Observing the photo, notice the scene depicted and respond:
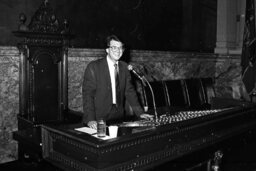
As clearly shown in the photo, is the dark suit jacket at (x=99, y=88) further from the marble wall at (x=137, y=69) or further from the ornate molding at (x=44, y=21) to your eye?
the marble wall at (x=137, y=69)

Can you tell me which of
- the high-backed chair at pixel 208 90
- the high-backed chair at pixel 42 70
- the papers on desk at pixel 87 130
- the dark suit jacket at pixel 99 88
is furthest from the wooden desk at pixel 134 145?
the high-backed chair at pixel 208 90

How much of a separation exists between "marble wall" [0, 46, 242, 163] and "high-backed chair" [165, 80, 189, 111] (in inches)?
17.3

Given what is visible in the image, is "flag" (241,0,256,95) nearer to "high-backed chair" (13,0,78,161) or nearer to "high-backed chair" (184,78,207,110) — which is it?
"high-backed chair" (184,78,207,110)

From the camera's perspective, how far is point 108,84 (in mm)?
3219

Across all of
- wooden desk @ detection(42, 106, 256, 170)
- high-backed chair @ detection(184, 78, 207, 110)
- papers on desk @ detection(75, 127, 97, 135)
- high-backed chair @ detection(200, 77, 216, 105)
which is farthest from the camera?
high-backed chair @ detection(200, 77, 216, 105)

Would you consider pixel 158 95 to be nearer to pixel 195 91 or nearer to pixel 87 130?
pixel 195 91

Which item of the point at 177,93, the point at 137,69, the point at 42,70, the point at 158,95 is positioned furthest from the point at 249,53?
the point at 42,70

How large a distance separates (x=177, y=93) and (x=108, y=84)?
2.37 metres

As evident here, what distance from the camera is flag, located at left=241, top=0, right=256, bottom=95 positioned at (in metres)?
5.98

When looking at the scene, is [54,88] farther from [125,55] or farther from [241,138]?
[241,138]

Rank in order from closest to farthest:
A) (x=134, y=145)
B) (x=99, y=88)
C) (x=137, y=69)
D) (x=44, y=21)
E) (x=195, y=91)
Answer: (x=134, y=145) < (x=99, y=88) < (x=44, y=21) < (x=137, y=69) < (x=195, y=91)

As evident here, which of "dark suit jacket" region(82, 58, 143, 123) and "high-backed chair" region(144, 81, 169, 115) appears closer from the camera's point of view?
"dark suit jacket" region(82, 58, 143, 123)

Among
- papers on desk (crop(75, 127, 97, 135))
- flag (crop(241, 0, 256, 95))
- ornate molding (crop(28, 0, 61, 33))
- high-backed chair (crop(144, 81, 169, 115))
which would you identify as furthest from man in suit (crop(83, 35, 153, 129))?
flag (crop(241, 0, 256, 95))

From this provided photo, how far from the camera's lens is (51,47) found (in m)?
4.02
